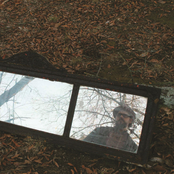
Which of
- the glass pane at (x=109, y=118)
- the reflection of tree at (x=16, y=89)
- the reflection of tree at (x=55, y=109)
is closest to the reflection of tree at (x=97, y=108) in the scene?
the glass pane at (x=109, y=118)

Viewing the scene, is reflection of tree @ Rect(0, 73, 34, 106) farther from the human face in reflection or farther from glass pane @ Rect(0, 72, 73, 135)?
the human face in reflection

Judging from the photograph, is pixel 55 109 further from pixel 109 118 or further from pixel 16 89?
pixel 109 118

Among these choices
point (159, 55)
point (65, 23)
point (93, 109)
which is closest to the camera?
point (93, 109)

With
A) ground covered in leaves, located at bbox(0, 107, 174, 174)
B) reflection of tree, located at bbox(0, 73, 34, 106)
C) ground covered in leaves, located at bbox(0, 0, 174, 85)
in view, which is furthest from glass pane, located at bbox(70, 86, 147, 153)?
reflection of tree, located at bbox(0, 73, 34, 106)

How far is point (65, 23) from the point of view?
3.45m

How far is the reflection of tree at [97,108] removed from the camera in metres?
2.41

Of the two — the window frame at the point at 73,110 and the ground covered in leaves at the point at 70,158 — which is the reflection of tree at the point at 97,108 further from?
the ground covered in leaves at the point at 70,158

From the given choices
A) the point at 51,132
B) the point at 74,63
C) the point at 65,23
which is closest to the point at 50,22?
the point at 65,23

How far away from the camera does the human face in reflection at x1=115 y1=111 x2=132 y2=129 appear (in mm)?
2387

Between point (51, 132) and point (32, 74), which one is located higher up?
point (32, 74)

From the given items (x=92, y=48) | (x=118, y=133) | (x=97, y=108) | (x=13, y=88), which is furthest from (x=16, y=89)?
(x=118, y=133)

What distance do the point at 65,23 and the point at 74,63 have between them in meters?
1.08

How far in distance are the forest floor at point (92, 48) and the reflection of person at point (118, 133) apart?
0.34m

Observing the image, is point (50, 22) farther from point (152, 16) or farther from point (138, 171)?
point (138, 171)
